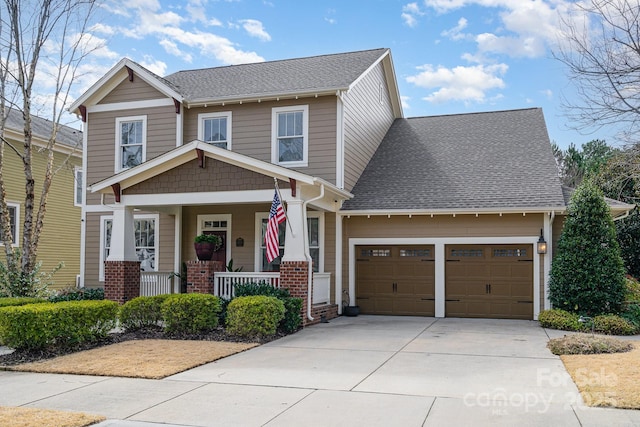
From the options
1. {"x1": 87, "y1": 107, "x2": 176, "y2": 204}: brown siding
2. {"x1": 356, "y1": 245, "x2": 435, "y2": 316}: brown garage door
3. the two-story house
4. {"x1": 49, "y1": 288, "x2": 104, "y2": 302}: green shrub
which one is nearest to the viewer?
the two-story house

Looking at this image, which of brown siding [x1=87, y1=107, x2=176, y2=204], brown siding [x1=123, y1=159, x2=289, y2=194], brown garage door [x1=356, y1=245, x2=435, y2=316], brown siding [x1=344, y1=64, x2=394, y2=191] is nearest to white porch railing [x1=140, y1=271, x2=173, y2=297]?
brown siding [x1=87, y1=107, x2=176, y2=204]

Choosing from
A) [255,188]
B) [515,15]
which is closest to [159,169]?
[255,188]

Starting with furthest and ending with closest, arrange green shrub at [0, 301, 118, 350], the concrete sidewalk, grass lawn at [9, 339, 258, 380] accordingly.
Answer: green shrub at [0, 301, 118, 350]
grass lawn at [9, 339, 258, 380]
the concrete sidewalk

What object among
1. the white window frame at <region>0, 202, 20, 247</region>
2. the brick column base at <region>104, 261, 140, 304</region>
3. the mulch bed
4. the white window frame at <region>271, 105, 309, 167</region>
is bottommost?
the mulch bed

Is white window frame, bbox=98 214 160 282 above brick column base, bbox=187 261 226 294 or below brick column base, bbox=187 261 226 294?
above

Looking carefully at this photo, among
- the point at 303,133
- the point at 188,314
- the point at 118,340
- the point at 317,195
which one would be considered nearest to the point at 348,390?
the point at 188,314

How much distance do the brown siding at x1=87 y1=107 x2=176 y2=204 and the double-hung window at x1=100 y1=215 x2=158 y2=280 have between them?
0.94 meters

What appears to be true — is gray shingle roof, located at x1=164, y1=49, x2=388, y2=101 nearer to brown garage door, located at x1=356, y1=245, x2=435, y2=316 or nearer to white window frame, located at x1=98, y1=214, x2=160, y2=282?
white window frame, located at x1=98, y1=214, x2=160, y2=282

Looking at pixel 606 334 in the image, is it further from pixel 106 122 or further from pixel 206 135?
pixel 106 122

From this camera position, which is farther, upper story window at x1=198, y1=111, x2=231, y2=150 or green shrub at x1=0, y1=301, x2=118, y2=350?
upper story window at x1=198, y1=111, x2=231, y2=150

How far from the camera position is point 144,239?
1809cm

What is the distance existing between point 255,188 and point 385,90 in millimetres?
9062

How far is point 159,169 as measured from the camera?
48.4ft

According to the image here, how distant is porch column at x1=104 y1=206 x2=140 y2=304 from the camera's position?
49.6 ft
